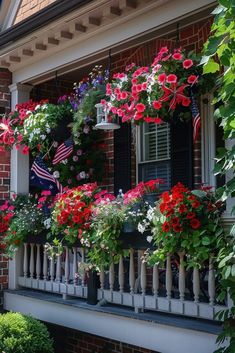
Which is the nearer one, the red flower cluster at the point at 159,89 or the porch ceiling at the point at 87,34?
the red flower cluster at the point at 159,89

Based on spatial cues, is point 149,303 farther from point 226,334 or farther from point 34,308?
point 34,308

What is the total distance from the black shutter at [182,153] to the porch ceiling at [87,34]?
127 cm

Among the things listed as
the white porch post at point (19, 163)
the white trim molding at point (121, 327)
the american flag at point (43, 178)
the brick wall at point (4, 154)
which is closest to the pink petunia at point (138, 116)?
the white trim molding at point (121, 327)

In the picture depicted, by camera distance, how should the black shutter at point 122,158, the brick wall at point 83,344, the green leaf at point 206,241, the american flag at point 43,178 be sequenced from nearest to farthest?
the green leaf at point 206,241
the brick wall at point 83,344
the american flag at point 43,178
the black shutter at point 122,158

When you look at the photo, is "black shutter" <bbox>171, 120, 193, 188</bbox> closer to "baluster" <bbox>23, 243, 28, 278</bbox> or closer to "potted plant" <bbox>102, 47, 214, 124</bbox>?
"potted plant" <bbox>102, 47, 214, 124</bbox>

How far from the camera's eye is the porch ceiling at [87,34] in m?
5.31

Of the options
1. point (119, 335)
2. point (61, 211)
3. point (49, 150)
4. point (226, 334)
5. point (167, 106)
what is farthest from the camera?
point (49, 150)

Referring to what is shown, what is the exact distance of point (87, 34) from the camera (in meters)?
6.21

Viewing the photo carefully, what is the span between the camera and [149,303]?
5.13 m

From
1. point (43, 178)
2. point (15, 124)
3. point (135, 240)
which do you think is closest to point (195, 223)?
point (135, 240)

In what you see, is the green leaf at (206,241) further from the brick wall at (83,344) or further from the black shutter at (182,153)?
the brick wall at (83,344)

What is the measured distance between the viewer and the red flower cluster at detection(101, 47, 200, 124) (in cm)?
481

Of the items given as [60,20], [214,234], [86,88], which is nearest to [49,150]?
[86,88]

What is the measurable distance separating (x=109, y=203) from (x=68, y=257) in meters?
1.40
